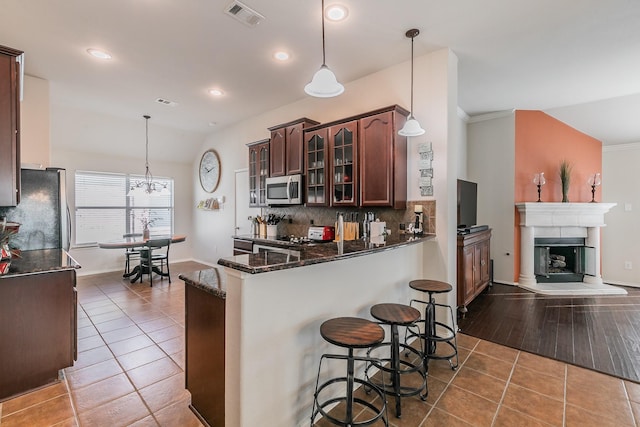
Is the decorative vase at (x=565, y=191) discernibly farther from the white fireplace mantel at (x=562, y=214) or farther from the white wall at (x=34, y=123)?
the white wall at (x=34, y=123)

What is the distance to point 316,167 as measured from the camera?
389 cm

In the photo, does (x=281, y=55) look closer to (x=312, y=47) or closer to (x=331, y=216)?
(x=312, y=47)

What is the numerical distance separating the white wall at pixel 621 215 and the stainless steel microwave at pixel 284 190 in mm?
5488

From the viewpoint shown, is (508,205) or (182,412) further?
(508,205)

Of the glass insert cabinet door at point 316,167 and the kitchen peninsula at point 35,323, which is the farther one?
the glass insert cabinet door at point 316,167

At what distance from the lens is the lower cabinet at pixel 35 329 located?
2.05 m

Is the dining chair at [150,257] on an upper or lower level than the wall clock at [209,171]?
lower

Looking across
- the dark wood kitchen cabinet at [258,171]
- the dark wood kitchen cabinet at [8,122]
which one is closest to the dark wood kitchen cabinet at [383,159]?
the dark wood kitchen cabinet at [258,171]

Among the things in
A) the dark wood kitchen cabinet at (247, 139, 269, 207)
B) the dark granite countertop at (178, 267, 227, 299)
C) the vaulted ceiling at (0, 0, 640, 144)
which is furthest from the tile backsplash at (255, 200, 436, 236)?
the dark granite countertop at (178, 267, 227, 299)

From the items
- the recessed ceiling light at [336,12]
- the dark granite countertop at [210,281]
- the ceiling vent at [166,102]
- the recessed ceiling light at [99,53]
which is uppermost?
the ceiling vent at [166,102]

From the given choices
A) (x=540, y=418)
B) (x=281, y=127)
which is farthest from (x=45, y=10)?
(x=540, y=418)

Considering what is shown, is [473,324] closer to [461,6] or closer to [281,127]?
[461,6]

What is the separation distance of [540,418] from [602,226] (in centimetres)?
469

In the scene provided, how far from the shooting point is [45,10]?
95.0 inches
